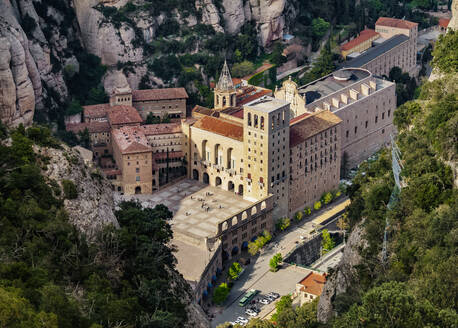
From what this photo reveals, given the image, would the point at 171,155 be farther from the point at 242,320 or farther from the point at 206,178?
the point at 242,320

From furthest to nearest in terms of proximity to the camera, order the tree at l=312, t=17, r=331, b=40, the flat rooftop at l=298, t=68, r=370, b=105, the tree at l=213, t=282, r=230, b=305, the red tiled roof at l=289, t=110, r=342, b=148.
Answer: the tree at l=312, t=17, r=331, b=40 → the flat rooftop at l=298, t=68, r=370, b=105 → the red tiled roof at l=289, t=110, r=342, b=148 → the tree at l=213, t=282, r=230, b=305

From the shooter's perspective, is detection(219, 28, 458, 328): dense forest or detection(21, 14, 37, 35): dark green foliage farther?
detection(21, 14, 37, 35): dark green foliage

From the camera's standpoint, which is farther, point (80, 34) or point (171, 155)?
point (80, 34)

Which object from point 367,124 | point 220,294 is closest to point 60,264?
point 220,294

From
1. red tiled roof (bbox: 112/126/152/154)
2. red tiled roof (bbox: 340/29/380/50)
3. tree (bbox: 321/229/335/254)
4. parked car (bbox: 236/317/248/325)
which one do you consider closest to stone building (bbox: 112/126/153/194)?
red tiled roof (bbox: 112/126/152/154)

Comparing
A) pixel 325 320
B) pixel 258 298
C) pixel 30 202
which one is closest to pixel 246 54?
pixel 258 298

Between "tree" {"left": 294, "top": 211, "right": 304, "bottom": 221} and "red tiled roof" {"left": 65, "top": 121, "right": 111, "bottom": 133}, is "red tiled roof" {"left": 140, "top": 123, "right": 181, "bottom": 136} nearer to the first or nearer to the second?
"red tiled roof" {"left": 65, "top": 121, "right": 111, "bottom": 133}
